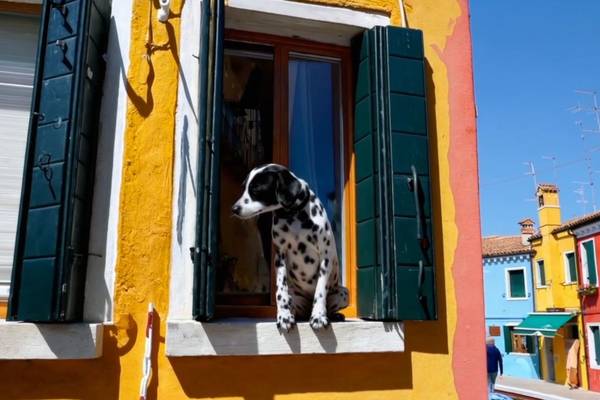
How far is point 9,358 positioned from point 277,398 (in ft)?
4.36

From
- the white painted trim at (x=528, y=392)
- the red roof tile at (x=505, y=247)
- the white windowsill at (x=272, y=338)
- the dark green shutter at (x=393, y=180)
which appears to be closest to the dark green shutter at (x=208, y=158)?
the white windowsill at (x=272, y=338)

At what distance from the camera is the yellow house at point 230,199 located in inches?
116

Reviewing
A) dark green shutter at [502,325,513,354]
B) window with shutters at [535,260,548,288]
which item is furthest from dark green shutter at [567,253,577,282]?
dark green shutter at [502,325,513,354]

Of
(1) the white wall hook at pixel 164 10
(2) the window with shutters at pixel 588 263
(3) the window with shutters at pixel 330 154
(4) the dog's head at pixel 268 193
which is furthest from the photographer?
(2) the window with shutters at pixel 588 263

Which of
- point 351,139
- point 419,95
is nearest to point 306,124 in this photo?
point 351,139

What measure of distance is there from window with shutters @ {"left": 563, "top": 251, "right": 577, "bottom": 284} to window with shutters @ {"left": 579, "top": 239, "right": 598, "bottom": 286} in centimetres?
89

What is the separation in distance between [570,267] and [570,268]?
5 cm

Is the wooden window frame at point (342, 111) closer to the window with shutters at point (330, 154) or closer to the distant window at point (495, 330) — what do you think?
the window with shutters at point (330, 154)

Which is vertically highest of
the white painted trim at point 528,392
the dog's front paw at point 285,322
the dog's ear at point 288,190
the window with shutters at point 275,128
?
the window with shutters at point 275,128

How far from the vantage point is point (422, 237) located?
336 cm

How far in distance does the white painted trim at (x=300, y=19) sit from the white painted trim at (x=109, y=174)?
2.20 feet

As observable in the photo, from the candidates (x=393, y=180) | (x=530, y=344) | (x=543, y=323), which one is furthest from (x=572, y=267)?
(x=393, y=180)

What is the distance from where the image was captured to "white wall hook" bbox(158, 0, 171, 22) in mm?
3355

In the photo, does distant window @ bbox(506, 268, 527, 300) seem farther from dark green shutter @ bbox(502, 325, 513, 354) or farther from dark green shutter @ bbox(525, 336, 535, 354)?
dark green shutter @ bbox(525, 336, 535, 354)
